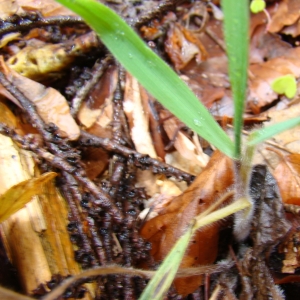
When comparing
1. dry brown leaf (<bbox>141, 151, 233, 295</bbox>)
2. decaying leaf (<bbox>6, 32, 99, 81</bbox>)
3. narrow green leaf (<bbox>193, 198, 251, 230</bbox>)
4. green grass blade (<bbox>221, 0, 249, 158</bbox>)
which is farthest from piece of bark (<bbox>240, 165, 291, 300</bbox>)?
decaying leaf (<bbox>6, 32, 99, 81</bbox>)

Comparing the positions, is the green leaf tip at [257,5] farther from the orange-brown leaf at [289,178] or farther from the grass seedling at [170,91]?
the grass seedling at [170,91]

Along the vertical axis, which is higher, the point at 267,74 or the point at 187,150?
the point at 267,74

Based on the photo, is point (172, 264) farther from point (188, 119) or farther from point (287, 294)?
point (287, 294)

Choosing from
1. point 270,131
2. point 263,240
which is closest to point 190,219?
point 263,240

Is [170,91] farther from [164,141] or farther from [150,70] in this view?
[164,141]

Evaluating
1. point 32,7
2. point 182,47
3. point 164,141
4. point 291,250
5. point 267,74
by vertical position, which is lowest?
point 291,250

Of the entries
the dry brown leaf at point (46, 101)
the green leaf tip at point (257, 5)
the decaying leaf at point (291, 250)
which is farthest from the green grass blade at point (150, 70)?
the green leaf tip at point (257, 5)
